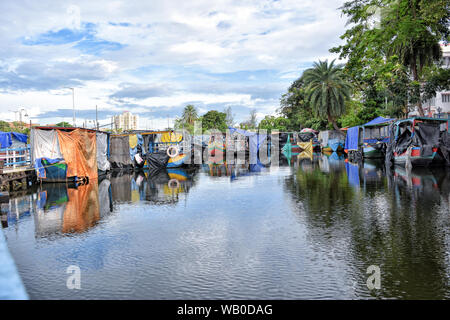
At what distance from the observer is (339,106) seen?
4844cm

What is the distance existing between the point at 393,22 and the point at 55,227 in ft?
55.4

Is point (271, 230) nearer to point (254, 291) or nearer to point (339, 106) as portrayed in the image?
point (254, 291)

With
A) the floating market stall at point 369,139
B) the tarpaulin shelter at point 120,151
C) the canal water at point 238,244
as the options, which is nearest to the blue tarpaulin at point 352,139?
the floating market stall at point 369,139

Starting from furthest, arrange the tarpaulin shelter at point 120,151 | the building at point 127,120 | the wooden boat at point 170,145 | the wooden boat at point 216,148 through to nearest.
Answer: the building at point 127,120, the wooden boat at point 216,148, the tarpaulin shelter at point 120,151, the wooden boat at point 170,145

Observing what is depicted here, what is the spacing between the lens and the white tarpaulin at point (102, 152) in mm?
22719

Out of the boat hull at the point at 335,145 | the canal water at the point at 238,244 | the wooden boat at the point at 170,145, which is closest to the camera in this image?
the canal water at the point at 238,244

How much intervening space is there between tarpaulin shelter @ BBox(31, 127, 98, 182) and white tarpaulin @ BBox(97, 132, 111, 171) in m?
4.22

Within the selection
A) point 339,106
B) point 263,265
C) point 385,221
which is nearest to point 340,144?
point 339,106

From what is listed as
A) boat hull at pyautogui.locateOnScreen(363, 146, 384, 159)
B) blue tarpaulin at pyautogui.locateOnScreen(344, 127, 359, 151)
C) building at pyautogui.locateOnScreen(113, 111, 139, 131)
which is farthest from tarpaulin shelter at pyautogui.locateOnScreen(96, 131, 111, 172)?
building at pyautogui.locateOnScreen(113, 111, 139, 131)

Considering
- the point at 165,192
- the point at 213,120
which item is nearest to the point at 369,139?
the point at 165,192

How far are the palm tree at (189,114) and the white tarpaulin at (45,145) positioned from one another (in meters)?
74.5

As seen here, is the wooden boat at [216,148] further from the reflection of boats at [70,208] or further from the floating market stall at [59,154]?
the reflection of boats at [70,208]

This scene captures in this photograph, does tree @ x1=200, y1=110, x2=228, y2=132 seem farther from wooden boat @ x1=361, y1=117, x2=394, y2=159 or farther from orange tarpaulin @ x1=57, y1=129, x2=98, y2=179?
orange tarpaulin @ x1=57, y1=129, x2=98, y2=179

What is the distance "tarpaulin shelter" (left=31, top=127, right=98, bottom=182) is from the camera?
1758cm
